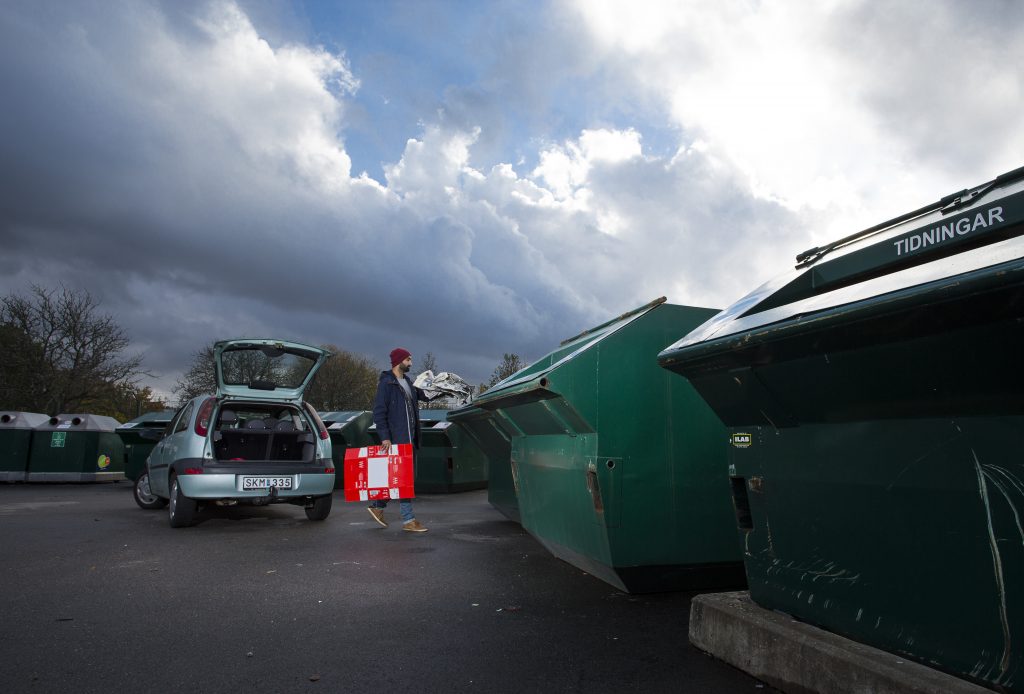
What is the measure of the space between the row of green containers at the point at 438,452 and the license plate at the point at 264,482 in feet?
13.2

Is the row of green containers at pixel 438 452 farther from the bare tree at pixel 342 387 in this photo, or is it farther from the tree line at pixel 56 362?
the bare tree at pixel 342 387

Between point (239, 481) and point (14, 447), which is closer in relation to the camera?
point (239, 481)

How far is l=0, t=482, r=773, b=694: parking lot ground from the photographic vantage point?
2.62m

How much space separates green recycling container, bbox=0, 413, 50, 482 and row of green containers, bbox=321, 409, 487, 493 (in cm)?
790

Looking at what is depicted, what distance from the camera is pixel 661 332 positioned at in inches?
156

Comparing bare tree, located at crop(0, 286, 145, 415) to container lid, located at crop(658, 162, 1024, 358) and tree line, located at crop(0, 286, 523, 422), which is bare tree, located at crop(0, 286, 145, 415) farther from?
container lid, located at crop(658, 162, 1024, 358)

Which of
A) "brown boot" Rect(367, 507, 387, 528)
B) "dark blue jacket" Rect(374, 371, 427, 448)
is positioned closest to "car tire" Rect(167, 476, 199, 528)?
"brown boot" Rect(367, 507, 387, 528)

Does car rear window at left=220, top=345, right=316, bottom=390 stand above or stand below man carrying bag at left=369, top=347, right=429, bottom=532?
above

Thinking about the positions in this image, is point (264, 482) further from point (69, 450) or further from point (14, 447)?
point (14, 447)

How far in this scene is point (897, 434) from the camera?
209 cm

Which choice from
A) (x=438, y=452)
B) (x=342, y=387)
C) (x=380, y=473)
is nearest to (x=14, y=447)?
(x=438, y=452)

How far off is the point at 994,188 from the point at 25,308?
32.0 meters

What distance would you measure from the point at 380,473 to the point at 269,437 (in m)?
1.78

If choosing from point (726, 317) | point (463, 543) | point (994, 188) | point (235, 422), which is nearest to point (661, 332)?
point (726, 317)
